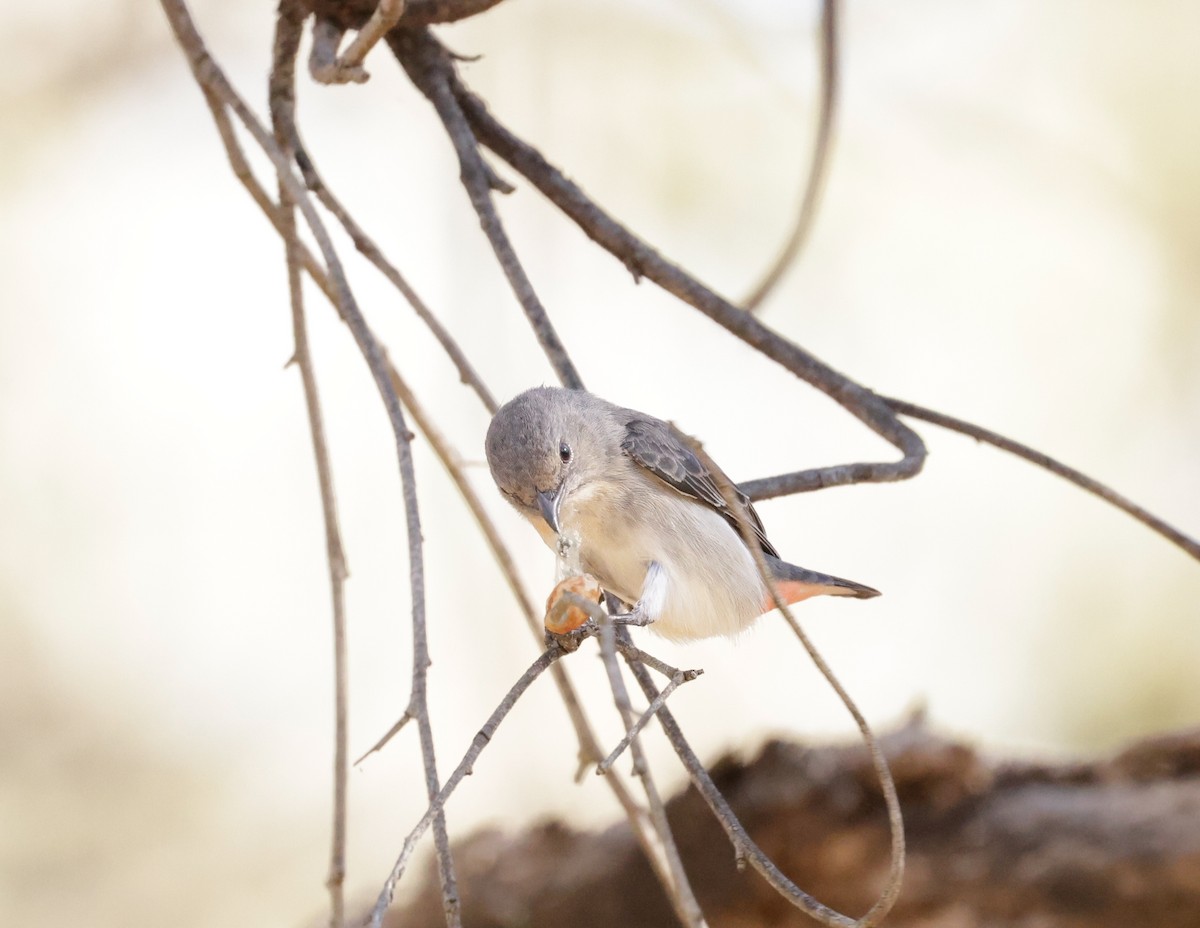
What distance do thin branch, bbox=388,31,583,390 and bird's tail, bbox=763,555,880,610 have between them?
361mm

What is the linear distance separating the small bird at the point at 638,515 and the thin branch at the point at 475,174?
0.07 metres

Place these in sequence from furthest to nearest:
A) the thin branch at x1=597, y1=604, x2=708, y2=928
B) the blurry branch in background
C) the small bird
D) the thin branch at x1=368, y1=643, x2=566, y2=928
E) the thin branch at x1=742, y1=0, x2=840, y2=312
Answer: the thin branch at x1=742, y1=0, x2=840, y2=312 < the small bird < the blurry branch in background < the thin branch at x1=597, y1=604, x2=708, y2=928 < the thin branch at x1=368, y1=643, x2=566, y2=928

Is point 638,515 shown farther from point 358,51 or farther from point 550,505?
point 358,51

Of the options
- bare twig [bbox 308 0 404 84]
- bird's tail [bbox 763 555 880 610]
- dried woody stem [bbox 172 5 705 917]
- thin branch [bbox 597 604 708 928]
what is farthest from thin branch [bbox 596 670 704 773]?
bare twig [bbox 308 0 404 84]

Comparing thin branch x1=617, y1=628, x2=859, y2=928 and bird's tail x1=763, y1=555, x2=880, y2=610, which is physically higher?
bird's tail x1=763, y1=555, x2=880, y2=610

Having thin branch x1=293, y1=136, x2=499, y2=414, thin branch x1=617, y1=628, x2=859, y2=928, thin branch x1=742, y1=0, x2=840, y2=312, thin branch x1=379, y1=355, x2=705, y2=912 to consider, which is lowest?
thin branch x1=617, y1=628, x2=859, y2=928

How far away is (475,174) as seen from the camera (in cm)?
131

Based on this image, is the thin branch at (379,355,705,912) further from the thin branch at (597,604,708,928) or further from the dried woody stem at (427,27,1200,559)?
the dried woody stem at (427,27,1200,559)

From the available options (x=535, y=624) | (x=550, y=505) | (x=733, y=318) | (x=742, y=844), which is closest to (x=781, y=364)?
(x=733, y=318)

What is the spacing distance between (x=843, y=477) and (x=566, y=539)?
0.31 m

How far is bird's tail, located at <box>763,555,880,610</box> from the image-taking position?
1.29 metres

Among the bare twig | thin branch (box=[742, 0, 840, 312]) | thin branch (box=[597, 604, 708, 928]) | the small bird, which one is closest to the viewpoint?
thin branch (box=[597, 604, 708, 928])

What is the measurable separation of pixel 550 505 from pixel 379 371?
37cm

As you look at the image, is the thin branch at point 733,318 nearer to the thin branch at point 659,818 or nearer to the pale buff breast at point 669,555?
the pale buff breast at point 669,555
